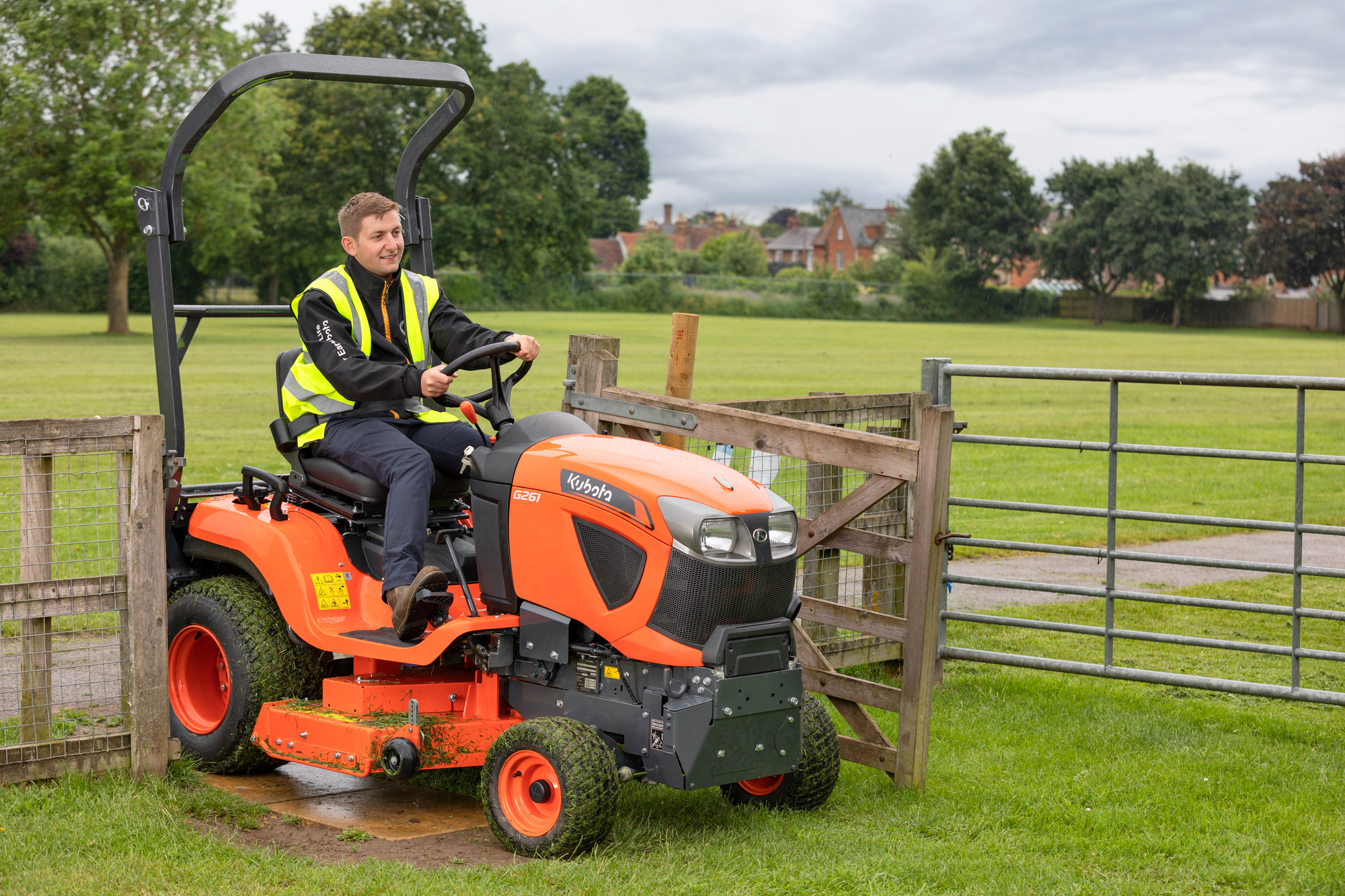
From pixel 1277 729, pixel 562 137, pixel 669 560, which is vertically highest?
pixel 562 137

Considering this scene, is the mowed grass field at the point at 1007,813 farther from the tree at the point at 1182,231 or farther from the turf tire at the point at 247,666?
the tree at the point at 1182,231

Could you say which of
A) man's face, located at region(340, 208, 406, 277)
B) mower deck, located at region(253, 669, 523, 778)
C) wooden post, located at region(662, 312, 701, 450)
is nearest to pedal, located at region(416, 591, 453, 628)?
mower deck, located at region(253, 669, 523, 778)

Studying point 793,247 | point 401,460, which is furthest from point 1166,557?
point 793,247

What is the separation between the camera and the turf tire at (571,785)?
426 cm

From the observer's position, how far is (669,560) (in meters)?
4.26

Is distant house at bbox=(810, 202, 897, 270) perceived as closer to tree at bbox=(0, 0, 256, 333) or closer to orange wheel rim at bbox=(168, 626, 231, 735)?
tree at bbox=(0, 0, 256, 333)

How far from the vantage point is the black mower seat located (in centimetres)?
501

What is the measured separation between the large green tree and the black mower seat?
47.7 metres

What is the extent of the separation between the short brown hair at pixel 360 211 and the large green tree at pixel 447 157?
47.7 meters

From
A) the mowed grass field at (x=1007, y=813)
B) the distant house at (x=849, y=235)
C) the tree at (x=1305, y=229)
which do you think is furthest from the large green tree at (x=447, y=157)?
the distant house at (x=849, y=235)

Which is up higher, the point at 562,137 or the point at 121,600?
the point at 562,137

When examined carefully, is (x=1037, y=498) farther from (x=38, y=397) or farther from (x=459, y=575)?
(x=38, y=397)

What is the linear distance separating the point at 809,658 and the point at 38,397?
60.9 feet

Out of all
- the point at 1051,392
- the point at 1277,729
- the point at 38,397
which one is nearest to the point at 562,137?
the point at 1051,392
